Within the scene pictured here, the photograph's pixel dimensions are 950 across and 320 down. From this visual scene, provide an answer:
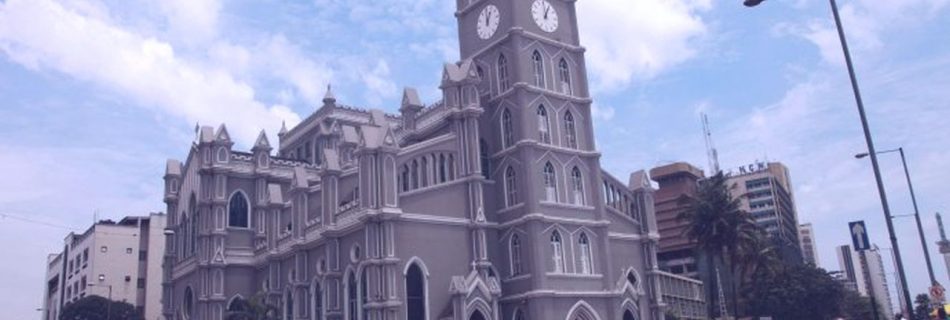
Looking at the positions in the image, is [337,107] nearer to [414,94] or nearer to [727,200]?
[414,94]

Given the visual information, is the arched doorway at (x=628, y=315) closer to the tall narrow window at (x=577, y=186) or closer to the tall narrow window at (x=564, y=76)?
the tall narrow window at (x=577, y=186)

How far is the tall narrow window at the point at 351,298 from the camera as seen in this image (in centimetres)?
4704

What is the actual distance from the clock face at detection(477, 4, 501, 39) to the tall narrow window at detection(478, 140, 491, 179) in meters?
6.81

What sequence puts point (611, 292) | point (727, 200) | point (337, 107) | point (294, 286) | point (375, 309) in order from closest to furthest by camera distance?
point (375, 309), point (611, 292), point (294, 286), point (727, 200), point (337, 107)

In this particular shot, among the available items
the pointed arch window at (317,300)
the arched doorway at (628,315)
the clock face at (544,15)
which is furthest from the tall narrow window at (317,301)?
the clock face at (544,15)

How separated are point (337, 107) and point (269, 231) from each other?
14949 mm

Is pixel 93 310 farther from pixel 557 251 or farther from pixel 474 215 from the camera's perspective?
pixel 557 251

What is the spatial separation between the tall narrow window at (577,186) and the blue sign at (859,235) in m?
25.4

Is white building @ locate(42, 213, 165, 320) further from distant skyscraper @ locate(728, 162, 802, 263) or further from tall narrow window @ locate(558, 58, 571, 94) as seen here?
distant skyscraper @ locate(728, 162, 802, 263)

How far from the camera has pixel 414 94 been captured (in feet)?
194

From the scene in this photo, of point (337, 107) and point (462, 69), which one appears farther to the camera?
A: point (337, 107)

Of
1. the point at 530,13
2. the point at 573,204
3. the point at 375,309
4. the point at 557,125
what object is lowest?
the point at 375,309

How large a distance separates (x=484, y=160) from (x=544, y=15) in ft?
32.5

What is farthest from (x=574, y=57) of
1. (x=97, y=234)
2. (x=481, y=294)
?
(x=97, y=234)
